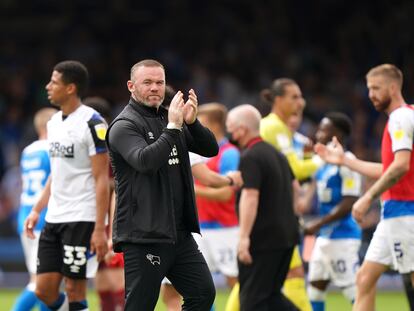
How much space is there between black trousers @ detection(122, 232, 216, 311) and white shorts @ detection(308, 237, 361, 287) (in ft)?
11.6

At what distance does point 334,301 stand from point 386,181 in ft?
20.9

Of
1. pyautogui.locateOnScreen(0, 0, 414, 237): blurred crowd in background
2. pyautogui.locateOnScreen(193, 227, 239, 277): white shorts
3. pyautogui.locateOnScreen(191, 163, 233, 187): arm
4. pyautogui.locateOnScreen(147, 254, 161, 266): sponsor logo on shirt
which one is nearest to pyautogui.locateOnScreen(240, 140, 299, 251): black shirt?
pyautogui.locateOnScreen(191, 163, 233, 187): arm

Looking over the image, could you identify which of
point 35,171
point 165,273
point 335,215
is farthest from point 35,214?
point 335,215

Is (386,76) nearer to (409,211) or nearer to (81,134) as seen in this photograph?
(409,211)

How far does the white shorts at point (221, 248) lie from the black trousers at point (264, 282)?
174 centimetres

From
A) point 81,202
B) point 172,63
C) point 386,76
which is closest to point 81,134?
point 81,202

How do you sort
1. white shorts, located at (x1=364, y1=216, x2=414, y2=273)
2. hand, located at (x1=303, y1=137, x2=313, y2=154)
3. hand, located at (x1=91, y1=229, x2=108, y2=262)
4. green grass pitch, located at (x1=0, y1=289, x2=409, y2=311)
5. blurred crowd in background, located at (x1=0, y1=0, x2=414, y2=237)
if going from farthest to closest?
1. blurred crowd in background, located at (x1=0, y1=0, x2=414, y2=237)
2. green grass pitch, located at (x1=0, y1=289, x2=409, y2=311)
3. hand, located at (x1=303, y1=137, x2=313, y2=154)
4. white shorts, located at (x1=364, y1=216, x2=414, y2=273)
5. hand, located at (x1=91, y1=229, x2=108, y2=262)

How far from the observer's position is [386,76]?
964cm

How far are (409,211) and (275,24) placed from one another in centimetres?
1262

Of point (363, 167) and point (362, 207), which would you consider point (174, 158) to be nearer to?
point (362, 207)

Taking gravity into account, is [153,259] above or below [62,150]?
below

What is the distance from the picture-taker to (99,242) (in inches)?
365

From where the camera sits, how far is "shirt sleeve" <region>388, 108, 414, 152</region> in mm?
9305

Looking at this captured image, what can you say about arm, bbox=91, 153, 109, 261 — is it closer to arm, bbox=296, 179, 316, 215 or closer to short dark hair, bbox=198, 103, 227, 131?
short dark hair, bbox=198, 103, 227, 131
